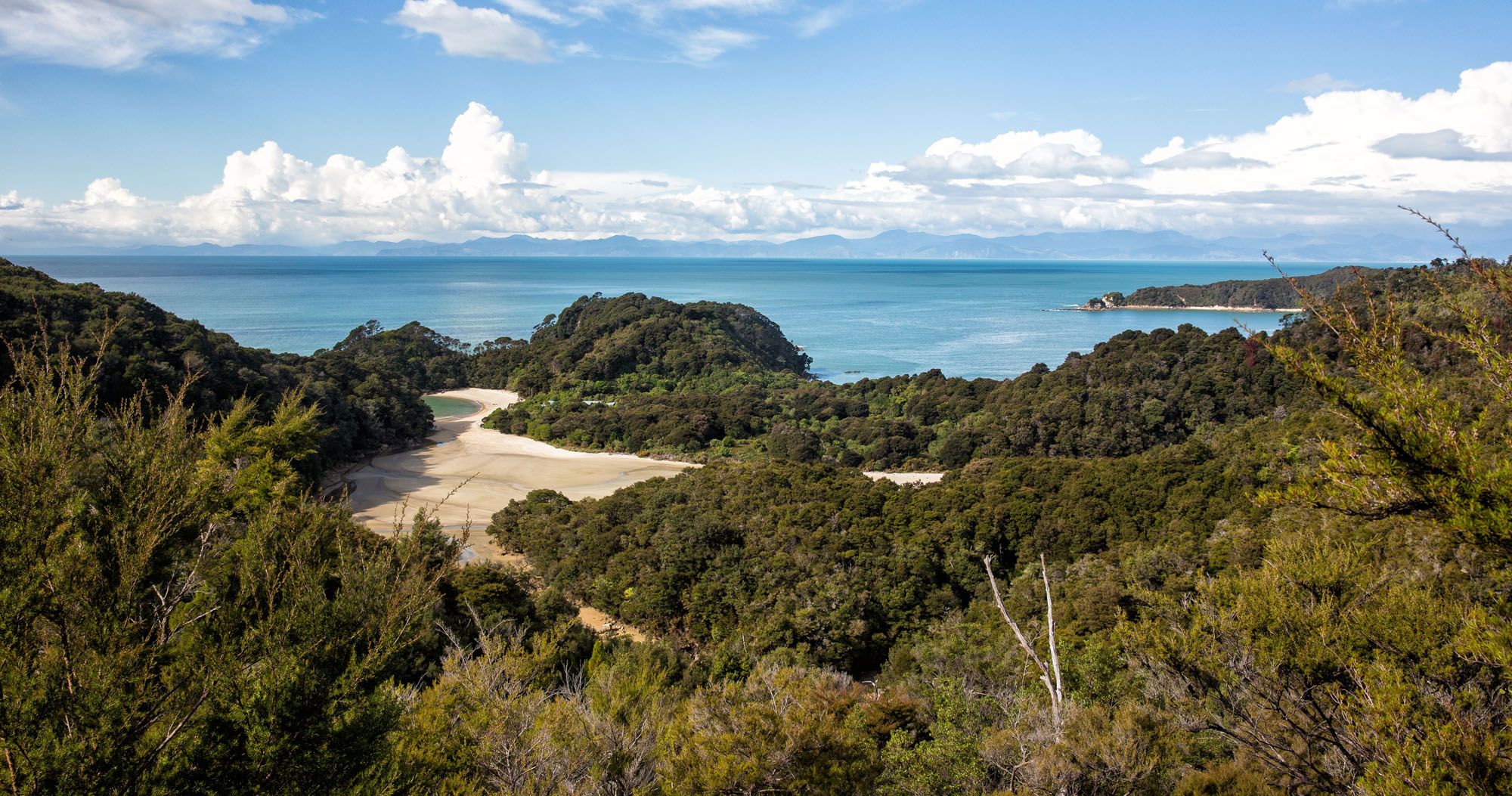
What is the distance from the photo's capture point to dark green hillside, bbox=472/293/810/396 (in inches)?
1804

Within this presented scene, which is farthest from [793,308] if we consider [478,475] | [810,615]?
[810,615]

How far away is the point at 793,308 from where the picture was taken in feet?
316

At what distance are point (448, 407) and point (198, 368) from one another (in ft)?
65.9

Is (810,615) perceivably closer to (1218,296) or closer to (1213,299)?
(1213,299)

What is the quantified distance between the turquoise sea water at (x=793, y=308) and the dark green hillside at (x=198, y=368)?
2688 cm

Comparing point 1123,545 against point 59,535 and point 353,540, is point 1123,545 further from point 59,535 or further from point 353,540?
point 59,535

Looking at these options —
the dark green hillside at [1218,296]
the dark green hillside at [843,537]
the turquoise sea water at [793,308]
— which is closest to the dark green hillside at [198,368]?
the dark green hillside at [843,537]

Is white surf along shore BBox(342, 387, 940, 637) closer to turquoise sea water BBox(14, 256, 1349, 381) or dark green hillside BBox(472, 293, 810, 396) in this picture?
dark green hillside BBox(472, 293, 810, 396)

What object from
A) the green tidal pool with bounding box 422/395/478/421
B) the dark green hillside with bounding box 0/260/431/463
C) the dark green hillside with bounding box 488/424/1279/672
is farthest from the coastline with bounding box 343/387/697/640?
the green tidal pool with bounding box 422/395/478/421

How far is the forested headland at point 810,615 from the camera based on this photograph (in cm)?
371

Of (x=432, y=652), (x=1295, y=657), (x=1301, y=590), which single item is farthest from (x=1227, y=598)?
(x=432, y=652)

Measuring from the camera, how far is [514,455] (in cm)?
3206

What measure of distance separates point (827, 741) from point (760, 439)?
89.3ft

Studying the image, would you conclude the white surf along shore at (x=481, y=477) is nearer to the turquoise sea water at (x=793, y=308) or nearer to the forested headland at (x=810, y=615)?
the forested headland at (x=810, y=615)
